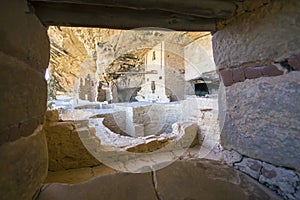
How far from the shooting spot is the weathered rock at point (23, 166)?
27.8 inches

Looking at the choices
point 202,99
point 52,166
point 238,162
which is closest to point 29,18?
point 238,162

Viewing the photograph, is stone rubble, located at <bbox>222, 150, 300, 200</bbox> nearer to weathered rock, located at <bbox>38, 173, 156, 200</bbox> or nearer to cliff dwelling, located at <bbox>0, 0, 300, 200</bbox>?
cliff dwelling, located at <bbox>0, 0, 300, 200</bbox>

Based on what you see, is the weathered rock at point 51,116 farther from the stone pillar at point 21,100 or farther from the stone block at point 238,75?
the stone block at point 238,75

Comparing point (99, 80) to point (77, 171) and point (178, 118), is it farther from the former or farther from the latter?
point (77, 171)

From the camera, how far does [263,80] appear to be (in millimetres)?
1040

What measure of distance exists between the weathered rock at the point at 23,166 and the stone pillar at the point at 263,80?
4.03ft

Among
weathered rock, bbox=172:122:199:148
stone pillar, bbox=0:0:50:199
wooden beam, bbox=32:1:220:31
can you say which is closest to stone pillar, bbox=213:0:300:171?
wooden beam, bbox=32:1:220:31

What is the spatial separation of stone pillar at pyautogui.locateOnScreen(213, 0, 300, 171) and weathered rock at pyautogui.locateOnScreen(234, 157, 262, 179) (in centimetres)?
5

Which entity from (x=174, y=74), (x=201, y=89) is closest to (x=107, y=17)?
(x=174, y=74)

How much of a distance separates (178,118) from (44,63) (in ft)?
27.6

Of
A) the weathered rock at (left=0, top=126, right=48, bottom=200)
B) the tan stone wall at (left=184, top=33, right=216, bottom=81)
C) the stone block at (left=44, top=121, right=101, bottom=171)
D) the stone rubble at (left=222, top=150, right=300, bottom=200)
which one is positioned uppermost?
the tan stone wall at (left=184, top=33, right=216, bottom=81)

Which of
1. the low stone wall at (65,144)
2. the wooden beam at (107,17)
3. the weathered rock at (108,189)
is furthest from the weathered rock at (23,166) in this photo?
the low stone wall at (65,144)

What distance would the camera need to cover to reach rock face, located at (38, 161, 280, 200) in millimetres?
971

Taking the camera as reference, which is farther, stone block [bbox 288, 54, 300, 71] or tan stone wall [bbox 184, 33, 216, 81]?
tan stone wall [bbox 184, 33, 216, 81]
